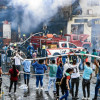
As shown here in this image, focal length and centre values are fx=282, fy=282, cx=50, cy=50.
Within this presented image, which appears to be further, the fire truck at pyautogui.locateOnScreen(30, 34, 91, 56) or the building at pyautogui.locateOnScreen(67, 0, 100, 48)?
the building at pyautogui.locateOnScreen(67, 0, 100, 48)

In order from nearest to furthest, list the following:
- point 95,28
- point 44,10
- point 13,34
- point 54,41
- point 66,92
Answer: point 66,92 < point 54,41 < point 44,10 < point 95,28 < point 13,34

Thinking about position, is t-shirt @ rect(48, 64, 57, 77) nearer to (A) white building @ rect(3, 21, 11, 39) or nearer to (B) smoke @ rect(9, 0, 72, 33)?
(B) smoke @ rect(9, 0, 72, 33)

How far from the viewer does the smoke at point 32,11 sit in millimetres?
26972

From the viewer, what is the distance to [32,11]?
28.8 meters

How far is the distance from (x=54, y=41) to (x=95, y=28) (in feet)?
39.3

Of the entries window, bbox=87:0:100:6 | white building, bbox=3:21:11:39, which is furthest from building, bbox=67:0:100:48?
white building, bbox=3:21:11:39

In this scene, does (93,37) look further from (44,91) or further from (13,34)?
(44,91)

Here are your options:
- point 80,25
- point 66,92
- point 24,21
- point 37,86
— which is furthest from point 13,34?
point 66,92

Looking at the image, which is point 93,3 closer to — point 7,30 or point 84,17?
point 84,17

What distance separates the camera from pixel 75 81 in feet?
35.8

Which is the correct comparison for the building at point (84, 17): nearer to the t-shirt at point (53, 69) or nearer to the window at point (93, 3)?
the window at point (93, 3)

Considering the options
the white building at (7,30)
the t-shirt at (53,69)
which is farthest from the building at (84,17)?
the t-shirt at (53,69)

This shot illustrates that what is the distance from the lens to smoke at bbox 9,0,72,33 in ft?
88.5

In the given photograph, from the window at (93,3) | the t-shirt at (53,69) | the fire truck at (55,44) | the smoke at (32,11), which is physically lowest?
the t-shirt at (53,69)
